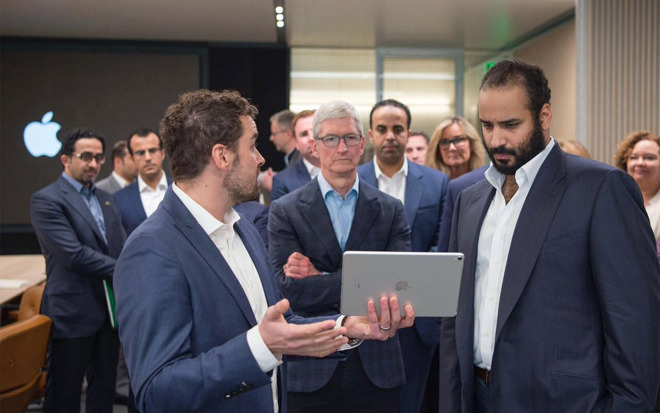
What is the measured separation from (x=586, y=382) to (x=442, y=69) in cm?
825

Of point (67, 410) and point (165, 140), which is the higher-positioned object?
point (165, 140)

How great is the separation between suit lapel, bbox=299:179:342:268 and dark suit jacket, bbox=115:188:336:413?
1102mm

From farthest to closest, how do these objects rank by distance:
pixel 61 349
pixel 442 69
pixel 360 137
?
pixel 442 69
pixel 61 349
pixel 360 137

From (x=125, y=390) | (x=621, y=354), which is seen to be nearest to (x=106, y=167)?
(x=125, y=390)

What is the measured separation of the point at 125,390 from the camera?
556cm

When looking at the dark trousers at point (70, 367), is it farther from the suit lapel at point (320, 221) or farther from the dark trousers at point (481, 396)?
the dark trousers at point (481, 396)

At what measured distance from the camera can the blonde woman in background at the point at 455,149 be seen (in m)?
4.50

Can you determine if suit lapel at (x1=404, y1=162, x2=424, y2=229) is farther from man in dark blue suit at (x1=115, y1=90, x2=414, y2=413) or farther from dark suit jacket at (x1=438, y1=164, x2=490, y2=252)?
man in dark blue suit at (x1=115, y1=90, x2=414, y2=413)

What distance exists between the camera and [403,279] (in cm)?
186

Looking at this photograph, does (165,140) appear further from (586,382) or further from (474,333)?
(586,382)

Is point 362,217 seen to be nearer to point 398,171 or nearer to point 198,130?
point 398,171

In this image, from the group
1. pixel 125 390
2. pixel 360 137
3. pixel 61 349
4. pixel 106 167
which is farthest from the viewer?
pixel 106 167

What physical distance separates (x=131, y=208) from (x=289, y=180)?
1.31 meters

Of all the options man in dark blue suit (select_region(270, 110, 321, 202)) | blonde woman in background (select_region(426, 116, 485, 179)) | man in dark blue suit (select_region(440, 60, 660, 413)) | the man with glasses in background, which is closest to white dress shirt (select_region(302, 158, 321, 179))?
man in dark blue suit (select_region(270, 110, 321, 202))
